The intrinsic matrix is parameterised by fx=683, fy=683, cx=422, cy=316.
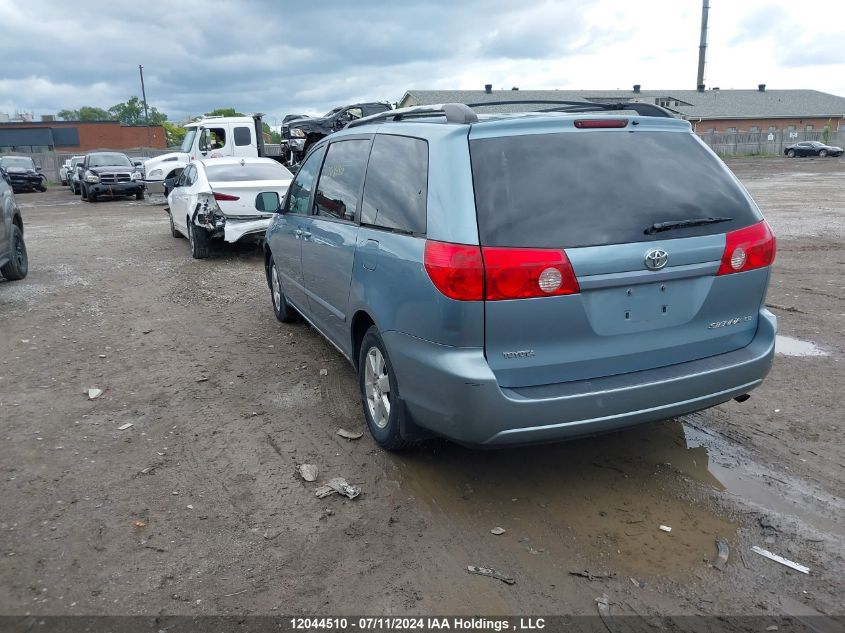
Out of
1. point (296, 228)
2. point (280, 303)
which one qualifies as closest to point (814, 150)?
point (280, 303)

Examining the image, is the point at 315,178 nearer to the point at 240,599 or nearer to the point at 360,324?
the point at 360,324

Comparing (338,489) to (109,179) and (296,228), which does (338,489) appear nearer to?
(296,228)

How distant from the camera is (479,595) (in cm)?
291

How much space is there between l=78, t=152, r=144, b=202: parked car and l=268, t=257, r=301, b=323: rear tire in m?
21.1

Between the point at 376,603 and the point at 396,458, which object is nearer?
the point at 376,603

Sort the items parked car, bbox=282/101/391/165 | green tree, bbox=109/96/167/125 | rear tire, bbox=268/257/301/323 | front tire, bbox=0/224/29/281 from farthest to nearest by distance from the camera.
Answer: green tree, bbox=109/96/167/125 < parked car, bbox=282/101/391/165 < front tire, bbox=0/224/29/281 < rear tire, bbox=268/257/301/323

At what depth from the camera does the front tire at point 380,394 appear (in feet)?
12.7

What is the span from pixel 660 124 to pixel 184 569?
3.31 m

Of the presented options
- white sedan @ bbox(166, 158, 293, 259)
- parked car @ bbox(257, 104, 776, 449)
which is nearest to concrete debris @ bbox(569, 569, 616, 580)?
parked car @ bbox(257, 104, 776, 449)

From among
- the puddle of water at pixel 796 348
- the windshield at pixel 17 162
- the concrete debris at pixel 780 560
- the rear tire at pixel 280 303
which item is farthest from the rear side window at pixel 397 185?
the windshield at pixel 17 162

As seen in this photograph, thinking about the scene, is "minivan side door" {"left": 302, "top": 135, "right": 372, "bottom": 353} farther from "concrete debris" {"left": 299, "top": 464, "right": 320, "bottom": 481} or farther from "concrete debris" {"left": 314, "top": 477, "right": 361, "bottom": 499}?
"concrete debris" {"left": 314, "top": 477, "right": 361, "bottom": 499}

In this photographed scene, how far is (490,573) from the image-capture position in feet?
10.0

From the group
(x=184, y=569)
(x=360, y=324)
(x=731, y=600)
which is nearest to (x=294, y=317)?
(x=360, y=324)

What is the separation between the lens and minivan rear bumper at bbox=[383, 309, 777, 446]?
320cm
